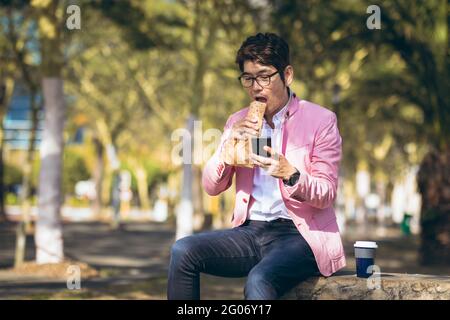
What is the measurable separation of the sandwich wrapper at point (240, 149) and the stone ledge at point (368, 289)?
79cm

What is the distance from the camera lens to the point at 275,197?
4.97 m

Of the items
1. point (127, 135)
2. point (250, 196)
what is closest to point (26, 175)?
point (250, 196)

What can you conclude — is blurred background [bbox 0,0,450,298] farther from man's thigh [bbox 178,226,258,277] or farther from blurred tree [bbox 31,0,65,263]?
man's thigh [bbox 178,226,258,277]

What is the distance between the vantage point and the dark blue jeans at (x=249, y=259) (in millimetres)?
4629

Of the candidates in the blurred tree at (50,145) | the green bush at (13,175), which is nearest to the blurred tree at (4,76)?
the blurred tree at (50,145)

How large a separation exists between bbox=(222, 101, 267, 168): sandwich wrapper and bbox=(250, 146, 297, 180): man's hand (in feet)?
0.21

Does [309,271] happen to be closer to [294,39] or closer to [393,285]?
[393,285]

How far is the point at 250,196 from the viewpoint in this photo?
5.04 m

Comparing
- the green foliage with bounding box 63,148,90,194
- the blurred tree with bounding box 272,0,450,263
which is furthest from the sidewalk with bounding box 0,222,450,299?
the green foliage with bounding box 63,148,90,194

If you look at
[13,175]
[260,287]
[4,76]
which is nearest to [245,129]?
[260,287]

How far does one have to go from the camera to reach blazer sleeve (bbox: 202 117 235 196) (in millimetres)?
4895

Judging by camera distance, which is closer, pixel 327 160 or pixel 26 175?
pixel 327 160

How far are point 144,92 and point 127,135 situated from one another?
589 inches

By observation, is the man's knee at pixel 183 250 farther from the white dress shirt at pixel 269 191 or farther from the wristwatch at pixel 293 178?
the wristwatch at pixel 293 178
